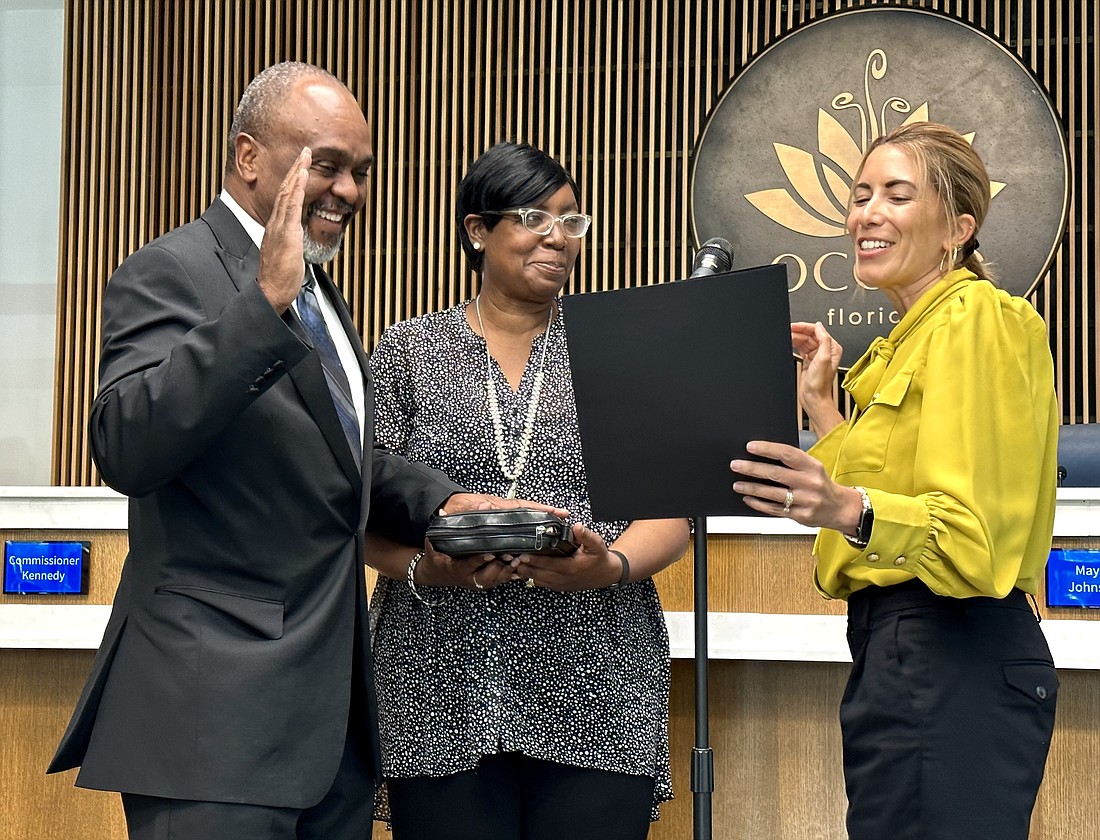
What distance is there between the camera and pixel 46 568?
2.90m

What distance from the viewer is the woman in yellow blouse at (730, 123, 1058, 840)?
1758 millimetres

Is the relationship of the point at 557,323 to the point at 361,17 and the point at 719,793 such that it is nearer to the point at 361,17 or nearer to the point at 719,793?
the point at 719,793

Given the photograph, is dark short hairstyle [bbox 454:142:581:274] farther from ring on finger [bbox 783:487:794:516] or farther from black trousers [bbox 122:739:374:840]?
black trousers [bbox 122:739:374:840]

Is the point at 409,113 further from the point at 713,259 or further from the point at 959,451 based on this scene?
the point at 959,451

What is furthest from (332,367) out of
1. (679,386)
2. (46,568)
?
(46,568)

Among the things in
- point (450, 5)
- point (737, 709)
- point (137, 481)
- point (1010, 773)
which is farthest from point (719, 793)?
point (450, 5)

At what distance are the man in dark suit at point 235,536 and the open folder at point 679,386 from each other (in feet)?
1.18

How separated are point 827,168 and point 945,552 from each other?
3661 millimetres

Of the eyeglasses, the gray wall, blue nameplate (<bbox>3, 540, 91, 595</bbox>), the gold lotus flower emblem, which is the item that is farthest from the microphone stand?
the gray wall

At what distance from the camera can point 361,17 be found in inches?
223

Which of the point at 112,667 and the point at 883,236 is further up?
the point at 883,236

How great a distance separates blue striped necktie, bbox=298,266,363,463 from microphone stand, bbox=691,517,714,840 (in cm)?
59

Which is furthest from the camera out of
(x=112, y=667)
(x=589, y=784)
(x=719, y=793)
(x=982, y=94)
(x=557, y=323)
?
(x=982, y=94)

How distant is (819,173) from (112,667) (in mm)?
4049
